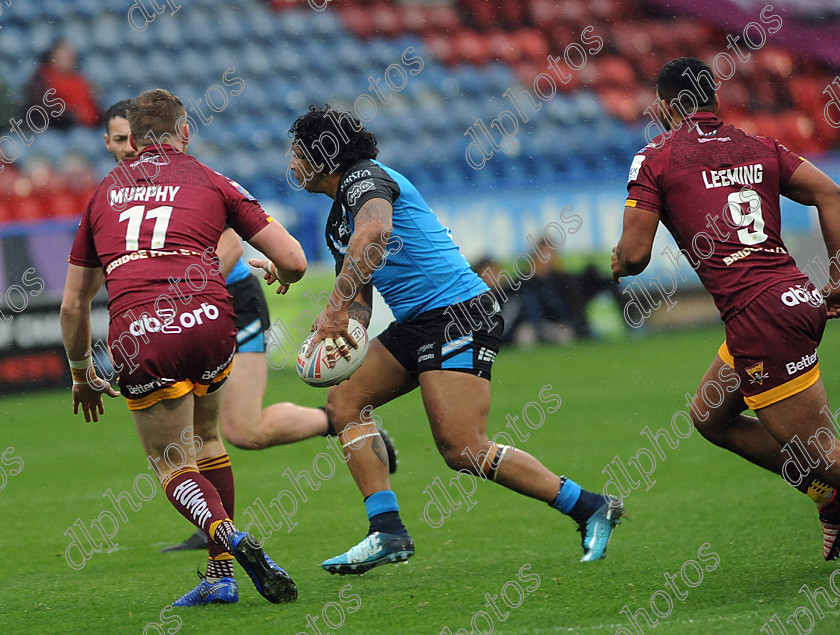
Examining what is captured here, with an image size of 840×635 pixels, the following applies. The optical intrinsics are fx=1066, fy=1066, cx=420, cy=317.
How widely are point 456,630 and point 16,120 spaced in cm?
1403

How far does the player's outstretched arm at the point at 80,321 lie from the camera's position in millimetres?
4410

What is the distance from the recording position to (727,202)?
4.19m

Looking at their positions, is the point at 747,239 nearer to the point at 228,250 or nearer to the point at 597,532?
the point at 597,532

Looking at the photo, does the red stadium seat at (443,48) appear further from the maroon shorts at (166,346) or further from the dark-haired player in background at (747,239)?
the maroon shorts at (166,346)

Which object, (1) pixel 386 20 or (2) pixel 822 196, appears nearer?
(2) pixel 822 196

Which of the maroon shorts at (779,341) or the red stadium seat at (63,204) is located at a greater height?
the maroon shorts at (779,341)

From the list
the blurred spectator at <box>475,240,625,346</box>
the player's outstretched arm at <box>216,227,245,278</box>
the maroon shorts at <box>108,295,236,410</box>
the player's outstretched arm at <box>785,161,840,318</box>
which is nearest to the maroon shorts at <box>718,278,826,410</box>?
the player's outstretched arm at <box>785,161,840,318</box>

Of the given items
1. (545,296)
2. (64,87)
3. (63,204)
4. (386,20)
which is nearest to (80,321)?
(545,296)

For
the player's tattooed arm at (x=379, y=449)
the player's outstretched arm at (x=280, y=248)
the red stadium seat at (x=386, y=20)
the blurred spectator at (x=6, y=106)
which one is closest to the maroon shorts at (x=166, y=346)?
the player's outstretched arm at (x=280, y=248)

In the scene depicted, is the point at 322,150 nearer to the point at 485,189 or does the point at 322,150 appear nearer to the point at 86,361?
the point at 86,361

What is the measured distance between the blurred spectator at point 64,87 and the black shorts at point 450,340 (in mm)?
12773

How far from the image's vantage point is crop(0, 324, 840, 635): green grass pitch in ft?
13.4

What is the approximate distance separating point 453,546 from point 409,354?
47.1 inches

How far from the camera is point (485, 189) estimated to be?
50.8 ft
